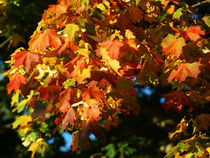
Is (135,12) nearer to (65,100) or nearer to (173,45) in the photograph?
(173,45)

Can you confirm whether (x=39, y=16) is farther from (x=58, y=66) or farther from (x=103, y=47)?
(x=103, y=47)

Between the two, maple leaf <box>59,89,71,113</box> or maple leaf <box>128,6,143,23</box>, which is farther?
maple leaf <box>128,6,143,23</box>

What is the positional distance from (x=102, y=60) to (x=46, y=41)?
1.88ft

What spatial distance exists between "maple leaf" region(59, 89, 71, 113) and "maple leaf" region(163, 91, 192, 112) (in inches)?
49.1

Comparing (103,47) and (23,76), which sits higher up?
(103,47)

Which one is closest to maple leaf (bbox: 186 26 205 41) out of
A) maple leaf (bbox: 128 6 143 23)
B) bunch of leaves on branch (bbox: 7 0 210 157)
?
bunch of leaves on branch (bbox: 7 0 210 157)

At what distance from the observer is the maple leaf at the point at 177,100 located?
3119 millimetres

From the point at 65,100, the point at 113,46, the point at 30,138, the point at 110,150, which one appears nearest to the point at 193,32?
the point at 113,46

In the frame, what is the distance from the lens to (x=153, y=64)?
2805mm

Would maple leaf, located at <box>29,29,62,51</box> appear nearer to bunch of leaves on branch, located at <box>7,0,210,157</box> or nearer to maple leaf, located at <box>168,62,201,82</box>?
bunch of leaves on branch, located at <box>7,0,210,157</box>

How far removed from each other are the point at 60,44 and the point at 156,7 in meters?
1.20

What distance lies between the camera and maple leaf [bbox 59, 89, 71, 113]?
2.41 metres

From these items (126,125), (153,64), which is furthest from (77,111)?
(126,125)

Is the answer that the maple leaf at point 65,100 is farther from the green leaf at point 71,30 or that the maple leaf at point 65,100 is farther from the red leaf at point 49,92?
the green leaf at point 71,30
